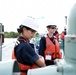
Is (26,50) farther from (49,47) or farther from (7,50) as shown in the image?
(7,50)

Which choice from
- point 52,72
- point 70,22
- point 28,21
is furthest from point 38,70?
point 28,21

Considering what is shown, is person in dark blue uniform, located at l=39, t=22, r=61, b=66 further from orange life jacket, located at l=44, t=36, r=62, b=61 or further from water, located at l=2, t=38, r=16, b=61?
water, located at l=2, t=38, r=16, b=61

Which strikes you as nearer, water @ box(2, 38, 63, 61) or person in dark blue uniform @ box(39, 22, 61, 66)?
person in dark blue uniform @ box(39, 22, 61, 66)

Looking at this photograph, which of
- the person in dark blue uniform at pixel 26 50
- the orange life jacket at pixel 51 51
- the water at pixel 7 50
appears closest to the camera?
the person in dark blue uniform at pixel 26 50

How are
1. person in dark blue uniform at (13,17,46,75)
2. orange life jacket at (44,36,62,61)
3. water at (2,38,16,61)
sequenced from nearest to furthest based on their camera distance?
1. person in dark blue uniform at (13,17,46,75)
2. orange life jacket at (44,36,62,61)
3. water at (2,38,16,61)

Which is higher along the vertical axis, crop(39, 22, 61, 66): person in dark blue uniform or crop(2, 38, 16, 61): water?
crop(39, 22, 61, 66): person in dark blue uniform

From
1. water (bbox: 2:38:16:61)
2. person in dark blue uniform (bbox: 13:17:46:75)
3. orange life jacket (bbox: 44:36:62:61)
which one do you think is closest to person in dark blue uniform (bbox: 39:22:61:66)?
orange life jacket (bbox: 44:36:62:61)

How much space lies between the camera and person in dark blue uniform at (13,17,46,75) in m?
1.76

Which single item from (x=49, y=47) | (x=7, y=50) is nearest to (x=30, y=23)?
(x=49, y=47)

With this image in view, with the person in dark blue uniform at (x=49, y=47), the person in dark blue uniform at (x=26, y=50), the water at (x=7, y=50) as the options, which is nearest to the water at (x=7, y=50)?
the water at (x=7, y=50)

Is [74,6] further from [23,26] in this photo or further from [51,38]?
[51,38]

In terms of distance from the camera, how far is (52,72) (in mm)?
1416

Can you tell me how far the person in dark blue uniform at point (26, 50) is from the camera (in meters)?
1.76

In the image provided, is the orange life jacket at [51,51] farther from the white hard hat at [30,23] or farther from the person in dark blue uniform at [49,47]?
the white hard hat at [30,23]
